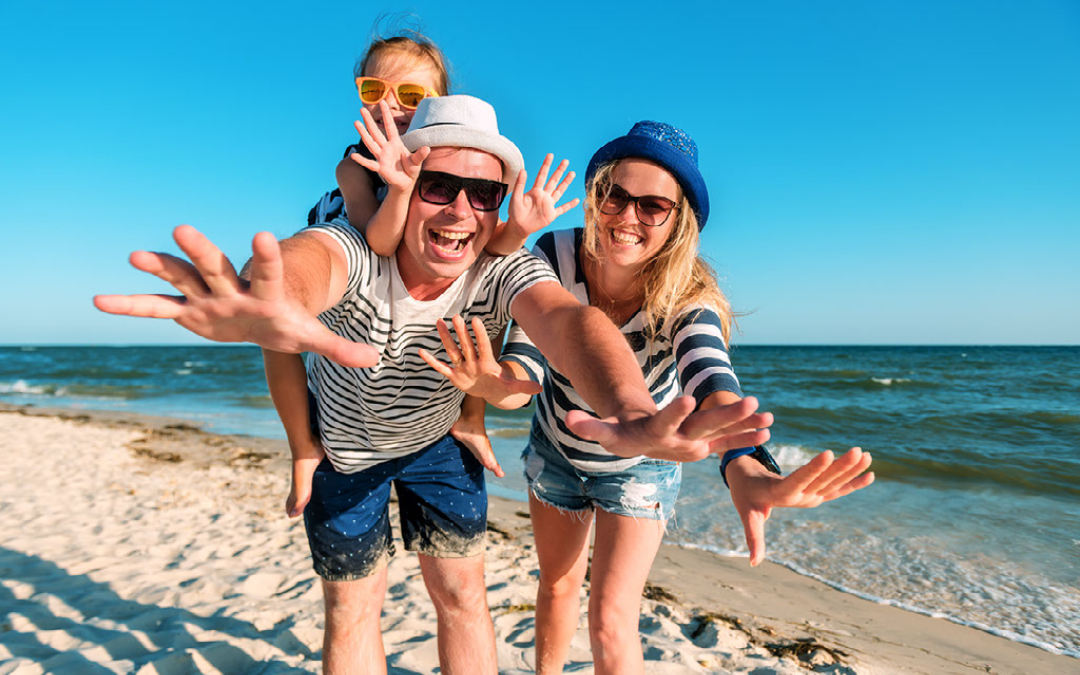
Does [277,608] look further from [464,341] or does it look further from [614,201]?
[614,201]

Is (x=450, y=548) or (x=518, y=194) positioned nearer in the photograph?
(x=518, y=194)

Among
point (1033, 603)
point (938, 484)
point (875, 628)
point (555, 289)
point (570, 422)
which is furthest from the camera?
point (938, 484)

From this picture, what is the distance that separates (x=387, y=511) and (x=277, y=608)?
224cm

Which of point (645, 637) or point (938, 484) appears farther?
point (938, 484)

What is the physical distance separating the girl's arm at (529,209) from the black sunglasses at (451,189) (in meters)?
0.10

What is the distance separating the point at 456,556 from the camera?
2848mm

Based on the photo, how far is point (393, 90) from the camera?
3295 millimetres

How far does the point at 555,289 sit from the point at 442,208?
1.65 ft

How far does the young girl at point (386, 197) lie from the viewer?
2203 millimetres

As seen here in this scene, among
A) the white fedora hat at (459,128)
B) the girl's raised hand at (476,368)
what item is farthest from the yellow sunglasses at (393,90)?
the girl's raised hand at (476,368)

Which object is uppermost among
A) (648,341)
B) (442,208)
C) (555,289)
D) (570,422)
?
(442,208)

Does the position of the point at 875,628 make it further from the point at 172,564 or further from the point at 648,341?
the point at 172,564

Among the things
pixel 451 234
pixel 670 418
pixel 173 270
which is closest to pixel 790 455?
pixel 451 234

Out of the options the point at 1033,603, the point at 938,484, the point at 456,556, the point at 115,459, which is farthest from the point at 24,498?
the point at 938,484
